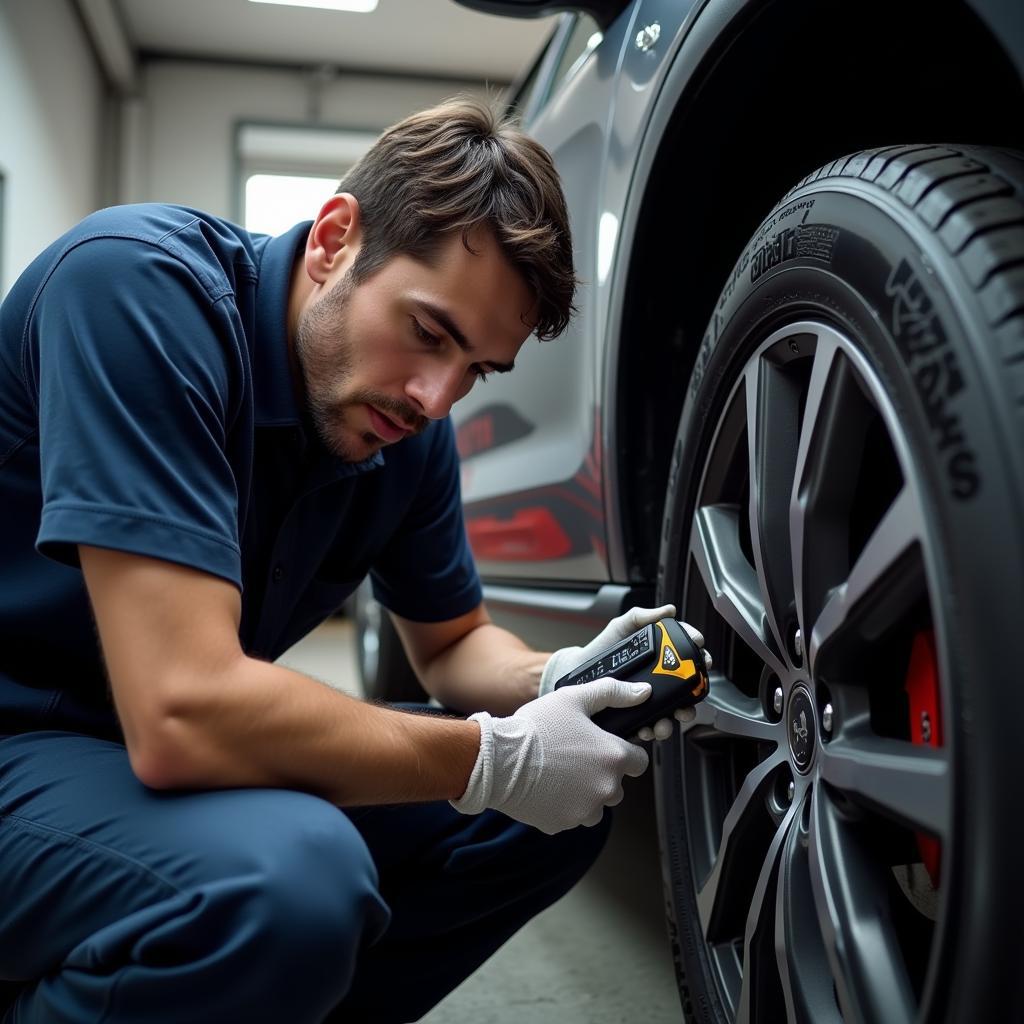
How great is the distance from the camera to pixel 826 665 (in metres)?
0.79

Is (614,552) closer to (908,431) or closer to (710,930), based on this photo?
(710,930)

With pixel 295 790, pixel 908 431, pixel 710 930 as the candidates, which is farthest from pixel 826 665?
pixel 295 790

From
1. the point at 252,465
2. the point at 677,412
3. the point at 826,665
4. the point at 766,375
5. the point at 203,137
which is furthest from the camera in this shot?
the point at 203,137

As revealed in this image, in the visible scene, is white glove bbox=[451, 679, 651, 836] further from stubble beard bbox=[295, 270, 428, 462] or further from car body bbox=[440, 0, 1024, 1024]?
stubble beard bbox=[295, 270, 428, 462]

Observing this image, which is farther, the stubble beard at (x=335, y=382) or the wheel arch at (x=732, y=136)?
the stubble beard at (x=335, y=382)

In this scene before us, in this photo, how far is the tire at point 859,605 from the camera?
595mm

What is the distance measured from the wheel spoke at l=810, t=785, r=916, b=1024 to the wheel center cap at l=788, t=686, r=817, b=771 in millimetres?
40

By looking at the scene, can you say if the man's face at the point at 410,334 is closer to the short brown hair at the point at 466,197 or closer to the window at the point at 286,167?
the short brown hair at the point at 466,197

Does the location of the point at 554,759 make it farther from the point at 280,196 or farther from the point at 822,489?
the point at 280,196

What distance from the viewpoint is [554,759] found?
1025 mm

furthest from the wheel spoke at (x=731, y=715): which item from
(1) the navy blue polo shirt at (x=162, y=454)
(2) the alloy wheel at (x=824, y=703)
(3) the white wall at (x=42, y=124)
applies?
(3) the white wall at (x=42, y=124)

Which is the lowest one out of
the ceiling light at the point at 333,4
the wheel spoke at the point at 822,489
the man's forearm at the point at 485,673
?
the man's forearm at the point at 485,673

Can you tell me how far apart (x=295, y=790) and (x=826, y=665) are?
46cm

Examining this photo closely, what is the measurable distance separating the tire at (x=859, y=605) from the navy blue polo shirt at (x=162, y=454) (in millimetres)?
416
